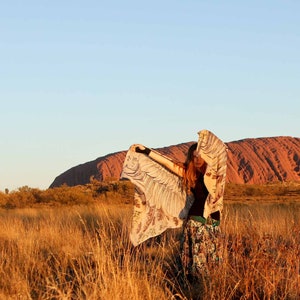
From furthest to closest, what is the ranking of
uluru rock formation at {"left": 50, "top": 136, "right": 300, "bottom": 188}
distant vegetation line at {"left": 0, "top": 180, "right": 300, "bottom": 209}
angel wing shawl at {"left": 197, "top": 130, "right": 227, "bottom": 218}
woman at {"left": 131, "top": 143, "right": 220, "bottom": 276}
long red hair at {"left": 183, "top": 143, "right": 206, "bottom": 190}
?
uluru rock formation at {"left": 50, "top": 136, "right": 300, "bottom": 188} → distant vegetation line at {"left": 0, "top": 180, "right": 300, "bottom": 209} → woman at {"left": 131, "top": 143, "right": 220, "bottom": 276} → long red hair at {"left": 183, "top": 143, "right": 206, "bottom": 190} → angel wing shawl at {"left": 197, "top": 130, "right": 227, "bottom": 218}

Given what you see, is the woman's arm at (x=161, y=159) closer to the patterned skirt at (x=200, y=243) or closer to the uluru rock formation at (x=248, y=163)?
the patterned skirt at (x=200, y=243)

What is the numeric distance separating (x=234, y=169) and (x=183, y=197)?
56166 mm

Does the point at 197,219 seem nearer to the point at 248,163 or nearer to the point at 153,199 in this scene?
the point at 153,199

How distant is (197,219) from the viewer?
7.27 m

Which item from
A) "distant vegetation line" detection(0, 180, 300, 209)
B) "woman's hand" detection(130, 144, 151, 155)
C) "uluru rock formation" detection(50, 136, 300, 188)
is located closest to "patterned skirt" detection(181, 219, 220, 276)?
"woman's hand" detection(130, 144, 151, 155)

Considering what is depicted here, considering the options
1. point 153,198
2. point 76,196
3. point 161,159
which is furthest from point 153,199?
point 76,196

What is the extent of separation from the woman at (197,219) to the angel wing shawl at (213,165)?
0.13 m

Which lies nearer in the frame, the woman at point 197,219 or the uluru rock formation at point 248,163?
the woman at point 197,219

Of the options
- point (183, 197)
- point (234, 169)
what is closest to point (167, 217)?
point (183, 197)

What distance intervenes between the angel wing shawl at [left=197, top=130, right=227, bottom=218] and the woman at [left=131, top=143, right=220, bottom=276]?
0.13 meters

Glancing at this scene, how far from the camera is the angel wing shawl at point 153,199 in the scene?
731cm

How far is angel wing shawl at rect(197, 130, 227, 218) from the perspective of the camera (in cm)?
687

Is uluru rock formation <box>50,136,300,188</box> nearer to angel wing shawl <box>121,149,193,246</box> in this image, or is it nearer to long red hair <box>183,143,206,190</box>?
angel wing shawl <box>121,149,193,246</box>

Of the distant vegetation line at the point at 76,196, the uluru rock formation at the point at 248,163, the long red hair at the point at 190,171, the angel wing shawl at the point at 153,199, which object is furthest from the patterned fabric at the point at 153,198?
the uluru rock formation at the point at 248,163
